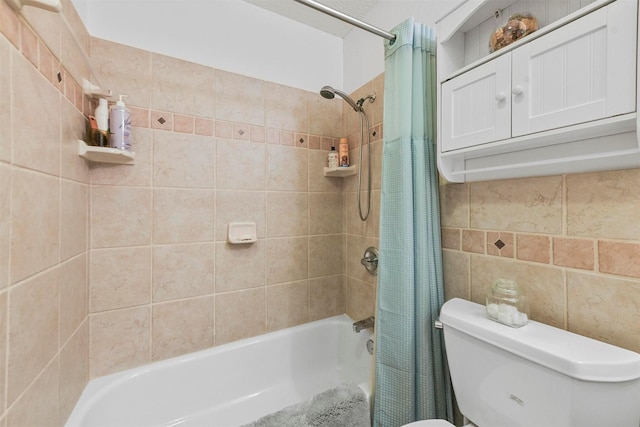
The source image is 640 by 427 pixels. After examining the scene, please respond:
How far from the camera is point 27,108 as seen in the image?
28.1 inches

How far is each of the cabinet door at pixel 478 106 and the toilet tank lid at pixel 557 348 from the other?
22.3 inches

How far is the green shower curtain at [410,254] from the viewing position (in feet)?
3.39

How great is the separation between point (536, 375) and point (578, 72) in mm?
773

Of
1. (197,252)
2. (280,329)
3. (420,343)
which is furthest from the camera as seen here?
(280,329)

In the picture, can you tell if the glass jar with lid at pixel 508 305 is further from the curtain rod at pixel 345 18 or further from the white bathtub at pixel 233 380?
the curtain rod at pixel 345 18

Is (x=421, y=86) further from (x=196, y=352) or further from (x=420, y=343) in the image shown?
(x=196, y=352)

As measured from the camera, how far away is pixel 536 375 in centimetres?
71

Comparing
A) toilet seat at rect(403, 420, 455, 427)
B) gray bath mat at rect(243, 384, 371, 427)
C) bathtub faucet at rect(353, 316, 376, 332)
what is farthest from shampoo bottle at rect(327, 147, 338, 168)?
toilet seat at rect(403, 420, 455, 427)

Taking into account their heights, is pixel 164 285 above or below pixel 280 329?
above

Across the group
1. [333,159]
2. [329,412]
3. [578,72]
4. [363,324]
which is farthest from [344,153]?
[329,412]

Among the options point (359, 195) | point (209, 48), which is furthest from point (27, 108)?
point (359, 195)

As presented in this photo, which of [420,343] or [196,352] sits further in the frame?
[196,352]

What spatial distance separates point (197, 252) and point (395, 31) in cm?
136

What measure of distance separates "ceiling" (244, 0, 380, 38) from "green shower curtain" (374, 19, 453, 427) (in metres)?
0.69
